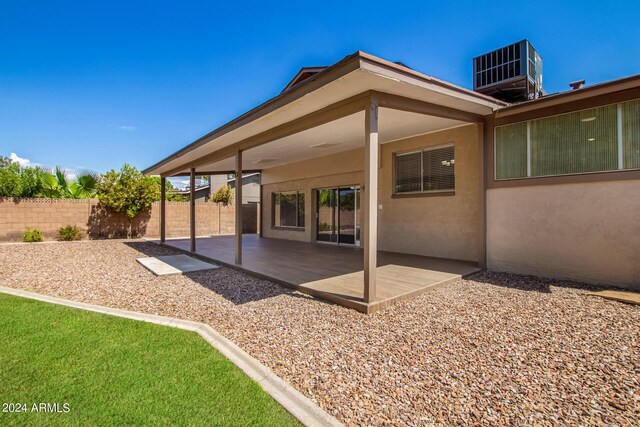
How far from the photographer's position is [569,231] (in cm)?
610

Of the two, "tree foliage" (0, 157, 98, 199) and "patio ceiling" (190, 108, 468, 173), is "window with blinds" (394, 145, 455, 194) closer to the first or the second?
"patio ceiling" (190, 108, 468, 173)

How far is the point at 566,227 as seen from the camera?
6137 millimetres

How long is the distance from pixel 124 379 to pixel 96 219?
1508 centimetres

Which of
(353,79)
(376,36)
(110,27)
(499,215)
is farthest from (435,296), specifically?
(110,27)

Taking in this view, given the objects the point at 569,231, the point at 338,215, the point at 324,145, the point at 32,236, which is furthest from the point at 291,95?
the point at 32,236

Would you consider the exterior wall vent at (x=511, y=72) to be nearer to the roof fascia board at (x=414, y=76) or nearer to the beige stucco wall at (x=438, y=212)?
the beige stucco wall at (x=438, y=212)

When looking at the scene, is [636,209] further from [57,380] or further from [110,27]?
[110,27]

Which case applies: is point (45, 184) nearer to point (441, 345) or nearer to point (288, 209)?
point (288, 209)

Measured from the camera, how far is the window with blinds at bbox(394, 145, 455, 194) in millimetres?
8422

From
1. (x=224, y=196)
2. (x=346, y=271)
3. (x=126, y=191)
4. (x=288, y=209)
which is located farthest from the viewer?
(x=224, y=196)

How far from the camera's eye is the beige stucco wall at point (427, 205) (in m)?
7.86

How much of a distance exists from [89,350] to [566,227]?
25.6ft

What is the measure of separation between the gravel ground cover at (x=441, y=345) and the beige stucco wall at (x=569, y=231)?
45 cm

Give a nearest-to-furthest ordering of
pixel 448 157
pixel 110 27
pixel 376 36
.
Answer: pixel 448 157
pixel 110 27
pixel 376 36
